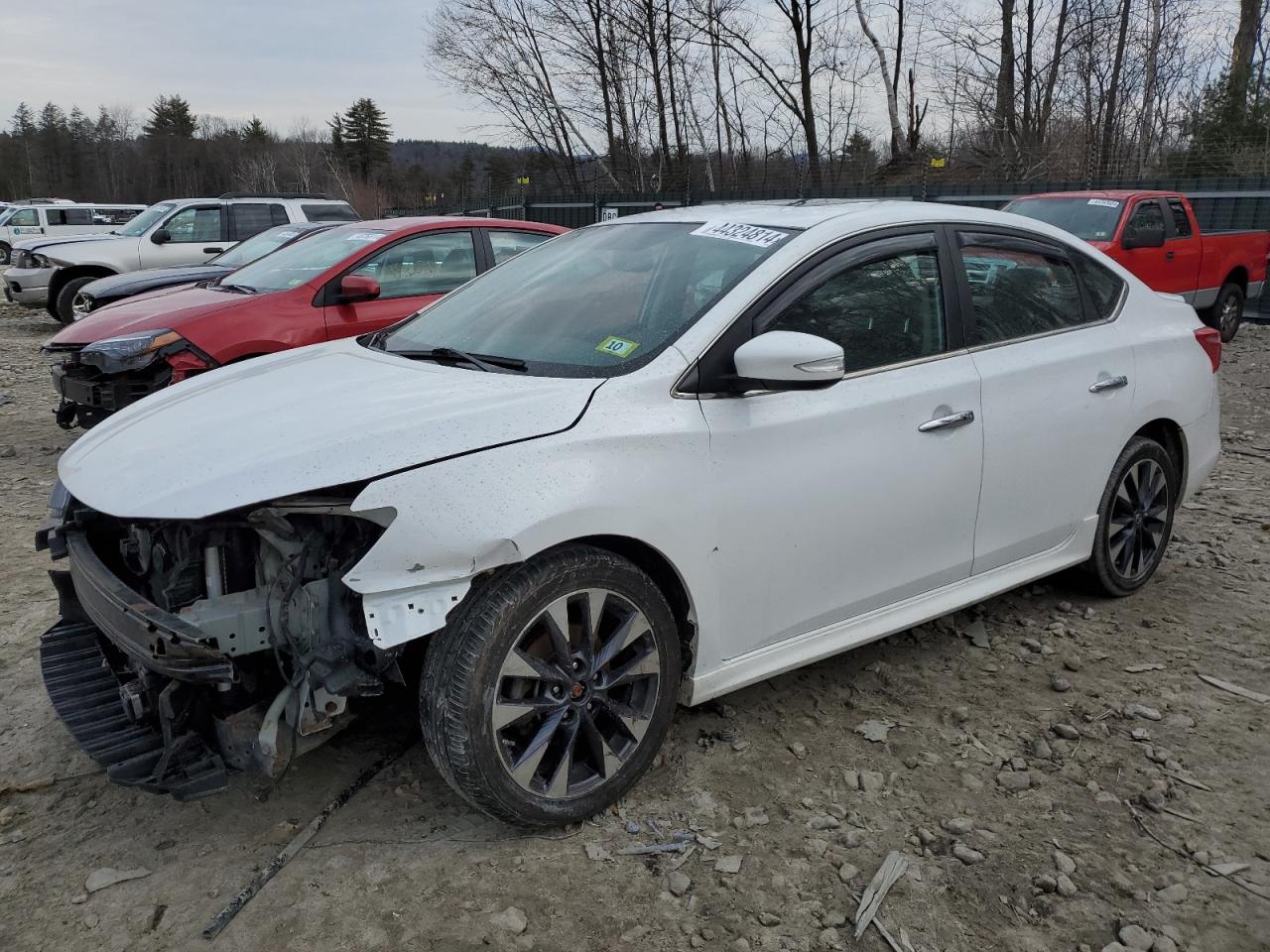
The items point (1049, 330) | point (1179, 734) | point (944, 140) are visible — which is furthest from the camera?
point (944, 140)

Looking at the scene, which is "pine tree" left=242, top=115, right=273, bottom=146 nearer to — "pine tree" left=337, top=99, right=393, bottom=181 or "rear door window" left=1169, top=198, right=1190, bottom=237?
"pine tree" left=337, top=99, right=393, bottom=181

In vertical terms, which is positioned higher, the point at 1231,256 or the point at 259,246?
the point at 259,246

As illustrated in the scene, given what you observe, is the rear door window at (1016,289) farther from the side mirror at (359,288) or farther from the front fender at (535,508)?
the side mirror at (359,288)

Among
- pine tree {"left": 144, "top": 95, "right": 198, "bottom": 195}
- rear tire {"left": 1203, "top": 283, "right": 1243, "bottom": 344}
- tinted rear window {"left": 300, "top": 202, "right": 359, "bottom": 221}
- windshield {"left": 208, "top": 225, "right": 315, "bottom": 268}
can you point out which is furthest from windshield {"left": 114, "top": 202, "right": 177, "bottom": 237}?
pine tree {"left": 144, "top": 95, "right": 198, "bottom": 195}

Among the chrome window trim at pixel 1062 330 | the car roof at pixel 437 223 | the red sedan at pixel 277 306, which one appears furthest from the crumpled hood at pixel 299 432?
the car roof at pixel 437 223

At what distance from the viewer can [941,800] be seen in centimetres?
294

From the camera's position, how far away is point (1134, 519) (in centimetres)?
430

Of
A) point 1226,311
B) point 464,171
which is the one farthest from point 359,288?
point 464,171

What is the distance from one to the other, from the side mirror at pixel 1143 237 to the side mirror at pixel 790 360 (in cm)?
913

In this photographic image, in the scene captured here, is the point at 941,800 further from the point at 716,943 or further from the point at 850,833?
the point at 716,943

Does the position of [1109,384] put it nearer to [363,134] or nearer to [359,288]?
[359,288]

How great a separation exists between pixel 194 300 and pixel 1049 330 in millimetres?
5410

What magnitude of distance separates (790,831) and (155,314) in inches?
214

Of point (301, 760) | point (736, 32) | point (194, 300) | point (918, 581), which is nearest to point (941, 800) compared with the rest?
point (918, 581)
